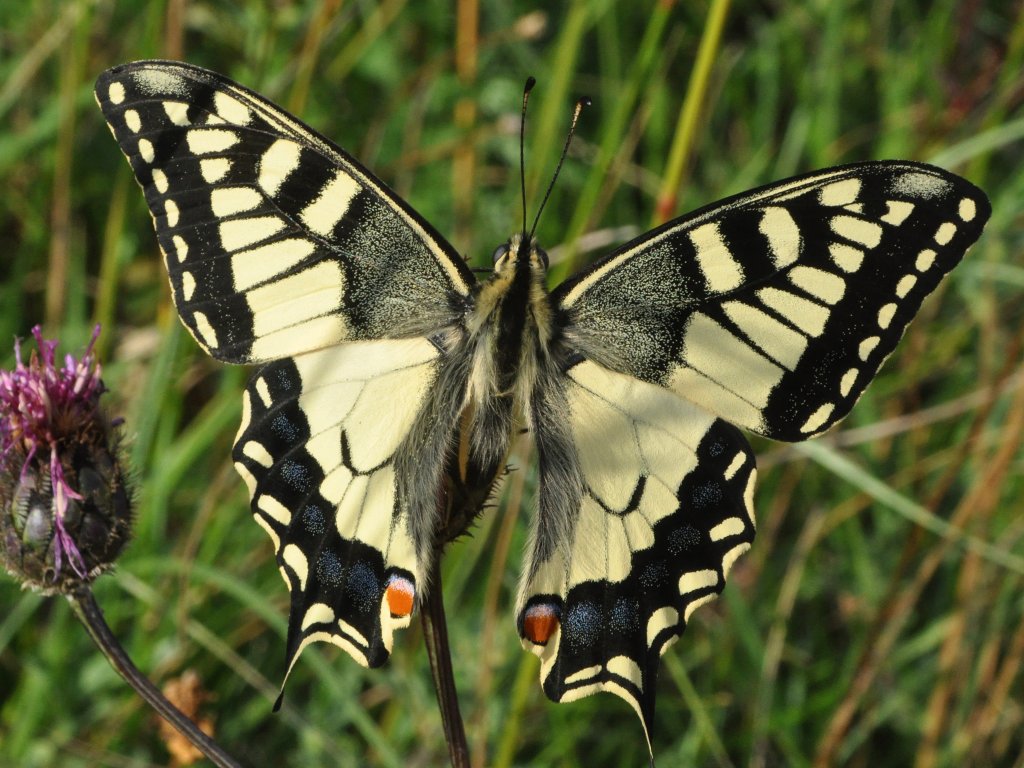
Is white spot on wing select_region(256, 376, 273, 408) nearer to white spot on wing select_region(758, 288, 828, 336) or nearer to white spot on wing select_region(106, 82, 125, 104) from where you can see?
white spot on wing select_region(106, 82, 125, 104)

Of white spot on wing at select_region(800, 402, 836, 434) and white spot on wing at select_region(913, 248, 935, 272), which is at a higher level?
white spot on wing at select_region(913, 248, 935, 272)

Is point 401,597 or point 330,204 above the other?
point 330,204

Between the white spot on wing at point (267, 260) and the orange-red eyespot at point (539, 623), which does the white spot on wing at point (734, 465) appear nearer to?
the orange-red eyespot at point (539, 623)

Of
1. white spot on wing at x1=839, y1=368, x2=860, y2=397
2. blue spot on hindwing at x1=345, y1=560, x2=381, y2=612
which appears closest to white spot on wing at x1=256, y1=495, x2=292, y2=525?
blue spot on hindwing at x1=345, y1=560, x2=381, y2=612

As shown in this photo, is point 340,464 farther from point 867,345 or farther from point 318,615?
point 867,345

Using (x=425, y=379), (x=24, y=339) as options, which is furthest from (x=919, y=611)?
(x=24, y=339)

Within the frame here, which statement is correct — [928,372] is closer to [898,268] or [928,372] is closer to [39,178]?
[898,268]

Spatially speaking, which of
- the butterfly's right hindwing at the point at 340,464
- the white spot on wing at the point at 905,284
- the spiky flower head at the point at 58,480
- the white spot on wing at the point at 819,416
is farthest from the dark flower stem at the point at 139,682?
the white spot on wing at the point at 905,284

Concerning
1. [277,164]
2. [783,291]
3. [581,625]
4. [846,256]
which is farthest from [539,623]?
[277,164]
